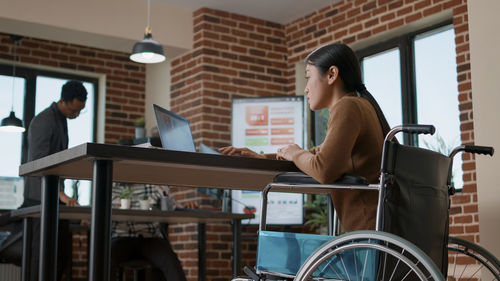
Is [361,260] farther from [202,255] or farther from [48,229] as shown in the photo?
[202,255]

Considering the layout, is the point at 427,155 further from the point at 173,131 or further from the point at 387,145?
the point at 173,131

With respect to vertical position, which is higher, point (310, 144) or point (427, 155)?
point (310, 144)

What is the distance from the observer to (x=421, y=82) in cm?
574

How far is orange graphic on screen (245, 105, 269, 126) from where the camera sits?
6.36 m

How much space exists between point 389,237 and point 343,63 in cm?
72

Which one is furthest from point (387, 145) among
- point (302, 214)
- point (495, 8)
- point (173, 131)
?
point (302, 214)

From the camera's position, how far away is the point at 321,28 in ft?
21.6

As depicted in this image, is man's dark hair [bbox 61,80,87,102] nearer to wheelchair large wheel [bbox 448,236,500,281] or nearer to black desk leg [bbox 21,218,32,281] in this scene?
black desk leg [bbox 21,218,32,281]

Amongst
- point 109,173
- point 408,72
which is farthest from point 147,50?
point 109,173

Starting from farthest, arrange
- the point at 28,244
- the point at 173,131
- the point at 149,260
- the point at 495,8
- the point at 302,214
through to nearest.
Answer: the point at 302,214, the point at 149,260, the point at 28,244, the point at 495,8, the point at 173,131

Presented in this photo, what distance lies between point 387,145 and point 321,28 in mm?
4905

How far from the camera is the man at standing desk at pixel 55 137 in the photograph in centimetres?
418

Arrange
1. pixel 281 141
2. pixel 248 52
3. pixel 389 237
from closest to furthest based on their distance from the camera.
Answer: pixel 389 237 → pixel 281 141 → pixel 248 52

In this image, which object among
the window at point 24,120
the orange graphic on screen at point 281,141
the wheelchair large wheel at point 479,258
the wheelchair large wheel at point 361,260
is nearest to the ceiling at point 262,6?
the orange graphic on screen at point 281,141
